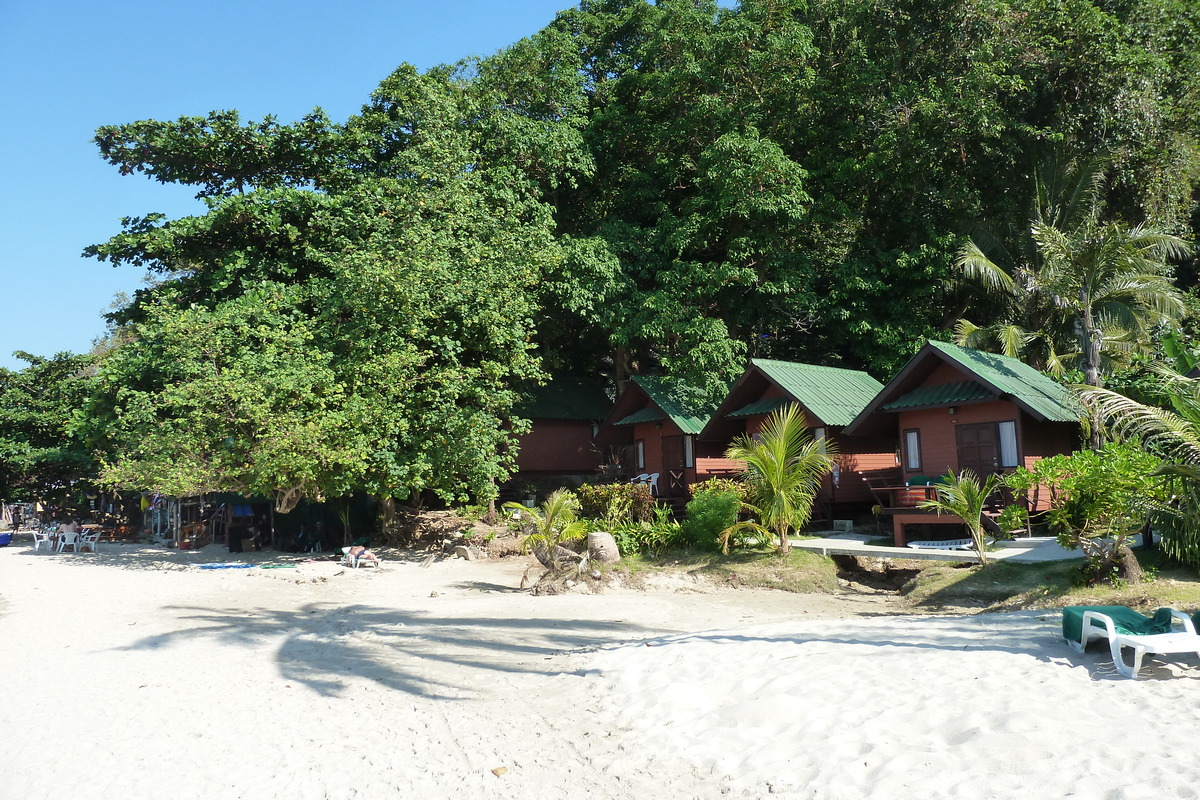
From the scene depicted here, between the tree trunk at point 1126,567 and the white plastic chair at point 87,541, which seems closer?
the tree trunk at point 1126,567

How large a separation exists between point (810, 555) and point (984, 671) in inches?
348

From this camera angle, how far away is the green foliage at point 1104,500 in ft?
32.6

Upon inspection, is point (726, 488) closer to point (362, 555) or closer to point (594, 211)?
point (362, 555)

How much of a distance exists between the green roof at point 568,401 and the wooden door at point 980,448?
15.6 metres

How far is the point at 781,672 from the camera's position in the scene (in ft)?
24.3

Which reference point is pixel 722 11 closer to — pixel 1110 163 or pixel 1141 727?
pixel 1110 163

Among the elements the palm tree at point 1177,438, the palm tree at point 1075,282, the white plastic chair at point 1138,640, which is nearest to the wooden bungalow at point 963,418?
the palm tree at point 1075,282

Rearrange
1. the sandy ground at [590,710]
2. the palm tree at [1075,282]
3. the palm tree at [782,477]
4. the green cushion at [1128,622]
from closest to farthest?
the sandy ground at [590,710] → the green cushion at [1128,622] → the palm tree at [782,477] → the palm tree at [1075,282]

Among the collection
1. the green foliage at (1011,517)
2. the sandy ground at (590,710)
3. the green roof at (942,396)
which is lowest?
the sandy ground at (590,710)

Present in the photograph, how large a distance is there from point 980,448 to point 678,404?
29.5 feet

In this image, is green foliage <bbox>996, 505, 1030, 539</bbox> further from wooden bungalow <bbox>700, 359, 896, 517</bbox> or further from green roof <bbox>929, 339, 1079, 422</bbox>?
wooden bungalow <bbox>700, 359, 896, 517</bbox>

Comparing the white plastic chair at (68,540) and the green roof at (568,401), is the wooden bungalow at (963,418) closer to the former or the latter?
the green roof at (568,401)

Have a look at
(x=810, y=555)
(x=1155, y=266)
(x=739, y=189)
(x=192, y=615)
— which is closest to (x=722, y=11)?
(x=739, y=189)

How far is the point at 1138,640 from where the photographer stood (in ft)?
21.3
